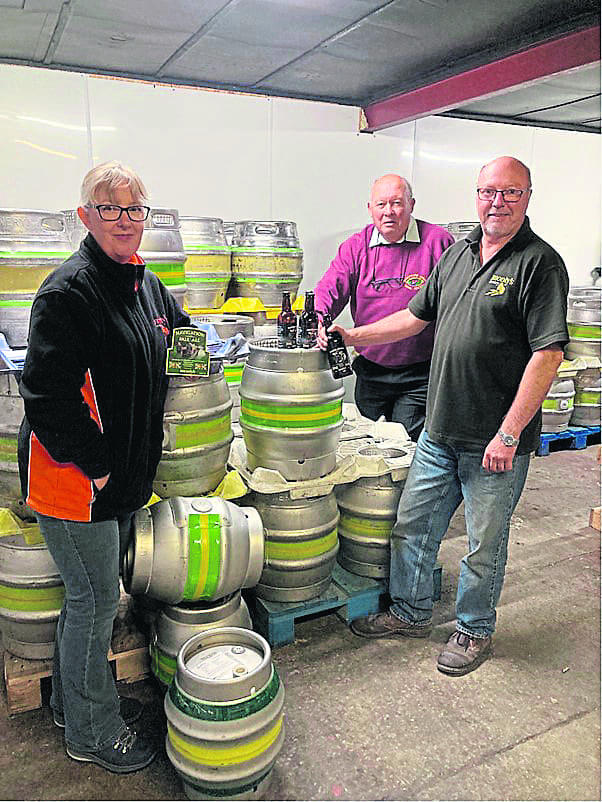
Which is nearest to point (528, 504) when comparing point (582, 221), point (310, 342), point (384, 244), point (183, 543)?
point (384, 244)

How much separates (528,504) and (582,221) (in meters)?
4.13

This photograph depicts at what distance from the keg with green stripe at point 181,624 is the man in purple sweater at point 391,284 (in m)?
1.68

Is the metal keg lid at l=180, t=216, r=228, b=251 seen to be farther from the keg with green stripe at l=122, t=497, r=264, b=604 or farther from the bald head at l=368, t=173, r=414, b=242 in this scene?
the keg with green stripe at l=122, t=497, r=264, b=604

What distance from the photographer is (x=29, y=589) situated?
2312 mm

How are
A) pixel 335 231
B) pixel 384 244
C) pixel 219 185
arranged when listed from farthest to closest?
pixel 335 231, pixel 219 185, pixel 384 244

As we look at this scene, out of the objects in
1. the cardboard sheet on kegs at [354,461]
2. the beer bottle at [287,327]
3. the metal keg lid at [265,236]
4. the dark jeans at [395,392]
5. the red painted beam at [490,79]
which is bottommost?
the cardboard sheet on kegs at [354,461]

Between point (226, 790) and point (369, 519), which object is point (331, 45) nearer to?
point (369, 519)

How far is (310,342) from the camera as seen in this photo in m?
2.73

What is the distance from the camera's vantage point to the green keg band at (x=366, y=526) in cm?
302

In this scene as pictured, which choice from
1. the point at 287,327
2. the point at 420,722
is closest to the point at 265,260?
the point at 287,327

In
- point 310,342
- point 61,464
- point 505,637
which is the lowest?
point 505,637

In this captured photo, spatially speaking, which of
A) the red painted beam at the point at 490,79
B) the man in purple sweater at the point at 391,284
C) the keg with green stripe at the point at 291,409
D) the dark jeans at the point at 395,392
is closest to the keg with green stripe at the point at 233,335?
the man in purple sweater at the point at 391,284

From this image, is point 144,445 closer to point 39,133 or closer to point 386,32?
point 386,32

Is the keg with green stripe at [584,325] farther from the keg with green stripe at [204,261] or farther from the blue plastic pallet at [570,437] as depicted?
the keg with green stripe at [204,261]
